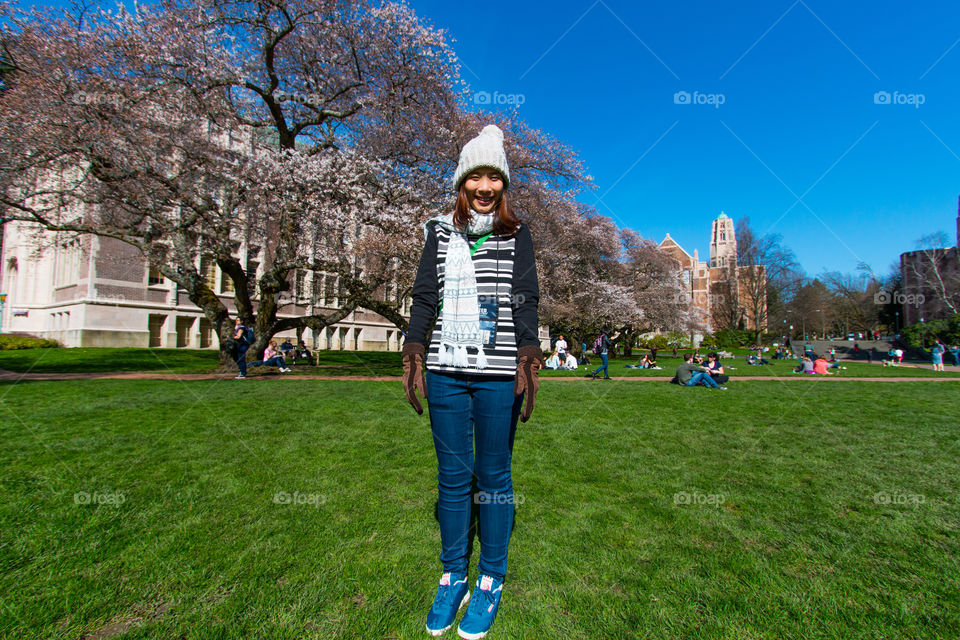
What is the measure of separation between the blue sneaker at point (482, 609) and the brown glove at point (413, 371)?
3.22 ft

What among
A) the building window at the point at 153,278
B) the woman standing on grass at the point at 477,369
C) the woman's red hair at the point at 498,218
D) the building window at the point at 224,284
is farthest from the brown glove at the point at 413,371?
the building window at the point at 224,284

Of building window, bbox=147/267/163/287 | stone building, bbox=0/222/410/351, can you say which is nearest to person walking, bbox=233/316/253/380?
stone building, bbox=0/222/410/351

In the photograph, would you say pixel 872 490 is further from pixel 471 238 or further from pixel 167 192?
pixel 167 192

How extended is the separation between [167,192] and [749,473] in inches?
683

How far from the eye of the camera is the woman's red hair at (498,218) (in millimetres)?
2549

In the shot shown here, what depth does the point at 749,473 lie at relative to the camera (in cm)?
471

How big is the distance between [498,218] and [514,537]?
219 centimetres

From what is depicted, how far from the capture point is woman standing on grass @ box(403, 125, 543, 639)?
2396 millimetres

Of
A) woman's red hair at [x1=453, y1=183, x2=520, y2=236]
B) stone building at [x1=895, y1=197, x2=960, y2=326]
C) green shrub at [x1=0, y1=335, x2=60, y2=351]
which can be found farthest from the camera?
stone building at [x1=895, y1=197, x2=960, y2=326]

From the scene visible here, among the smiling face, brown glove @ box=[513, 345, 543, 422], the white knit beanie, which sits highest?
the white knit beanie

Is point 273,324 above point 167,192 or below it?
below

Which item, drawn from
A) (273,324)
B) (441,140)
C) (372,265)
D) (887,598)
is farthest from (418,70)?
(887,598)

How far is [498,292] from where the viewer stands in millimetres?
2490

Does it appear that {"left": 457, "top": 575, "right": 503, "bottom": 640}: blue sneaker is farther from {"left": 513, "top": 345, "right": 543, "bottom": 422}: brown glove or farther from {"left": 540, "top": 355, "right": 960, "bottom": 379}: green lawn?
{"left": 540, "top": 355, "right": 960, "bottom": 379}: green lawn
